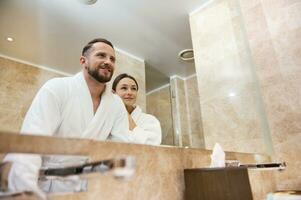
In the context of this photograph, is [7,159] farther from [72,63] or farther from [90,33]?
[90,33]

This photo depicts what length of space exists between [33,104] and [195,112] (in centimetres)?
78

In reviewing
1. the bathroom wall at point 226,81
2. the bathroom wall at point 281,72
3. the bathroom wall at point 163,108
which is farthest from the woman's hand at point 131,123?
the bathroom wall at point 281,72

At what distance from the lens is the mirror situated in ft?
2.24

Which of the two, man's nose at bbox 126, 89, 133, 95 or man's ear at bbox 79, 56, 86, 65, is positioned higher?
man's ear at bbox 79, 56, 86, 65

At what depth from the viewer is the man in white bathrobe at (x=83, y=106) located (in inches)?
22.9

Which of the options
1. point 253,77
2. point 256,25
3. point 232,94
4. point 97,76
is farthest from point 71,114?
point 256,25

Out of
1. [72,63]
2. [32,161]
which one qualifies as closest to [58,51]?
[72,63]

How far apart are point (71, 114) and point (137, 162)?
0.85 ft

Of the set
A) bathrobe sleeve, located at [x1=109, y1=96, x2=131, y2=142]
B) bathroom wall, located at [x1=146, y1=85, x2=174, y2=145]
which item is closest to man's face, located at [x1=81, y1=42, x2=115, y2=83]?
bathrobe sleeve, located at [x1=109, y1=96, x2=131, y2=142]

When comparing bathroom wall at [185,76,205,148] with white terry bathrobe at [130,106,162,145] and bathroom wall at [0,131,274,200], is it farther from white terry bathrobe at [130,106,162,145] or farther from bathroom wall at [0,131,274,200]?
white terry bathrobe at [130,106,162,145]

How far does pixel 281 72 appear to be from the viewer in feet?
4.05

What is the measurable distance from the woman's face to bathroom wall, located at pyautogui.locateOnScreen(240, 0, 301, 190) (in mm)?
861

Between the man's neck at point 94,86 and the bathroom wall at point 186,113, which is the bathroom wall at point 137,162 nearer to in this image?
the bathroom wall at point 186,113

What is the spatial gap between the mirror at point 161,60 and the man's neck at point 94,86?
0.17ft
